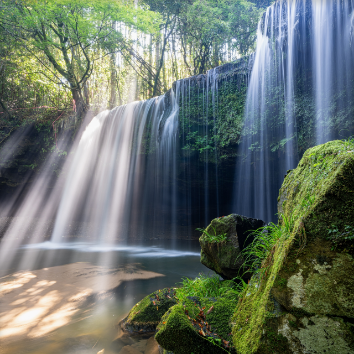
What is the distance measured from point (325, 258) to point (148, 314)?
250 cm

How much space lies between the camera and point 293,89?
6.98m

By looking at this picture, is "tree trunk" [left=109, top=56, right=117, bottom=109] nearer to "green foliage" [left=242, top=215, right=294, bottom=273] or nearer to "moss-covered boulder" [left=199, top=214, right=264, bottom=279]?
"moss-covered boulder" [left=199, top=214, right=264, bottom=279]

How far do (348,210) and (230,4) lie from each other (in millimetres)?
13578

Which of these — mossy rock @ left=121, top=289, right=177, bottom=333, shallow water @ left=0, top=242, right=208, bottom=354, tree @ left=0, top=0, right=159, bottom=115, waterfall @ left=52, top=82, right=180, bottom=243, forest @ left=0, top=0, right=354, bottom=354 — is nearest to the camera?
forest @ left=0, top=0, right=354, bottom=354

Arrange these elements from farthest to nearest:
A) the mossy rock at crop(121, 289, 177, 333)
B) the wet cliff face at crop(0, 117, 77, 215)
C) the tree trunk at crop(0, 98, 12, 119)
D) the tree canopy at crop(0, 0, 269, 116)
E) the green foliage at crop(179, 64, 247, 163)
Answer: the tree trunk at crop(0, 98, 12, 119)
the wet cliff face at crop(0, 117, 77, 215)
the tree canopy at crop(0, 0, 269, 116)
the green foliage at crop(179, 64, 247, 163)
the mossy rock at crop(121, 289, 177, 333)

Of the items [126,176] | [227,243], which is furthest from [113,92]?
[227,243]

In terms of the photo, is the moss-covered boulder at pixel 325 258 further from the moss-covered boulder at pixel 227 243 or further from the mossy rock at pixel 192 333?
the moss-covered boulder at pixel 227 243

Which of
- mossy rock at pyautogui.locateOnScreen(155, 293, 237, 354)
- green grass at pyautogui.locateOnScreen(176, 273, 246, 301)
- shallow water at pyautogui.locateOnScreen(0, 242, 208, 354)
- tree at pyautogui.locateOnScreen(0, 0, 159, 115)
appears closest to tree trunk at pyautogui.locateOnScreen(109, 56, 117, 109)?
tree at pyautogui.locateOnScreen(0, 0, 159, 115)

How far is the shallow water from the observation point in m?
2.80

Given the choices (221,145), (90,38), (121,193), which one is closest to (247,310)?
(221,145)

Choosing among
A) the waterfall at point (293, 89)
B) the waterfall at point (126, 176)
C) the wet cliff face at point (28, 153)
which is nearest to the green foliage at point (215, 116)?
the waterfall at point (293, 89)

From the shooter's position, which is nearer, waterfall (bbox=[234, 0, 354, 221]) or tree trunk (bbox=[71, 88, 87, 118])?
waterfall (bbox=[234, 0, 354, 221])

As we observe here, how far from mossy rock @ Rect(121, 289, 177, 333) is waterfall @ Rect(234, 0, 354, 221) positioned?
5.76 metres

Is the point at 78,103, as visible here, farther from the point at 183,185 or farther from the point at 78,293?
the point at 78,293
